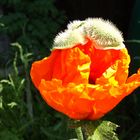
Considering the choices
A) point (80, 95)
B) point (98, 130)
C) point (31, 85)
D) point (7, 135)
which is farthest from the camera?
point (31, 85)

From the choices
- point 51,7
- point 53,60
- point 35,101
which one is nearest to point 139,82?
point 53,60

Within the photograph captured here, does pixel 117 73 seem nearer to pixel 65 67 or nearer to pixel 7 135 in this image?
pixel 65 67

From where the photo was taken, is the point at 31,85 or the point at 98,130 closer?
the point at 98,130

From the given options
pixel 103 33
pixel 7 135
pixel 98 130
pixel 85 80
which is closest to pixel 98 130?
pixel 98 130

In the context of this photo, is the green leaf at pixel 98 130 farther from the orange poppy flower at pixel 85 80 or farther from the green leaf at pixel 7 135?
the green leaf at pixel 7 135

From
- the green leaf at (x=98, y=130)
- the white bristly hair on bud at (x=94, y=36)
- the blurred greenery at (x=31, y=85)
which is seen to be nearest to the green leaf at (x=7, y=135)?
the blurred greenery at (x=31, y=85)

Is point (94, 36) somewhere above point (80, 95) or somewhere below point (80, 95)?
above
